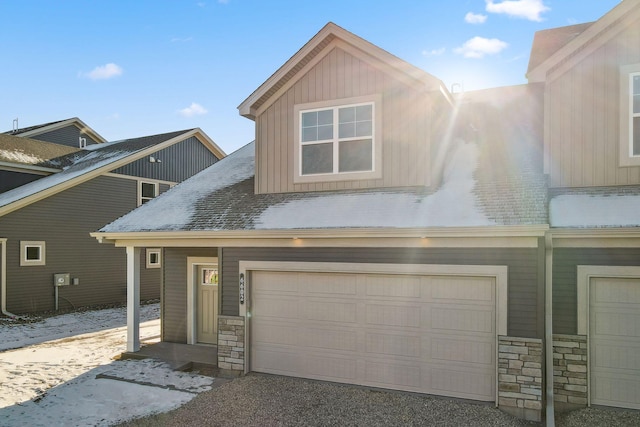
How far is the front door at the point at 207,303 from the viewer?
10117 mm

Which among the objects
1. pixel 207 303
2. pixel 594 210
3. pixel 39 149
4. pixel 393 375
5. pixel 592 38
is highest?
pixel 592 38

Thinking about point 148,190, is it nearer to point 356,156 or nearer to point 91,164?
point 91,164

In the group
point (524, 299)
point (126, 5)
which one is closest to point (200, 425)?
point (524, 299)

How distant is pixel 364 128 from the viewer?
333 inches

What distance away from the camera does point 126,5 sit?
1223 cm

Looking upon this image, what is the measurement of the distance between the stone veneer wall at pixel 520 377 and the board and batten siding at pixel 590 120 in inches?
111

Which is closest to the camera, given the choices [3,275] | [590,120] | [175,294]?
[590,120]

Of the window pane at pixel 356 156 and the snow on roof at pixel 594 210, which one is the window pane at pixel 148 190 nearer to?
the window pane at pixel 356 156

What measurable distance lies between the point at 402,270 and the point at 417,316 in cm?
75

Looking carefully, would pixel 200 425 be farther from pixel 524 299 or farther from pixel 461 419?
pixel 524 299

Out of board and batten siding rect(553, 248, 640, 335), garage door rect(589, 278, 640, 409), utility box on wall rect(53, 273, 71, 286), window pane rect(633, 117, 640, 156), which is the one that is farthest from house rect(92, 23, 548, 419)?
utility box on wall rect(53, 273, 71, 286)

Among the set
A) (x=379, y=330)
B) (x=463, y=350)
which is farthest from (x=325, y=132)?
(x=463, y=350)

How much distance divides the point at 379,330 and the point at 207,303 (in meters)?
4.72

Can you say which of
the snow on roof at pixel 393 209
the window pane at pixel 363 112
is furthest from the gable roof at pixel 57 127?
the window pane at pixel 363 112
